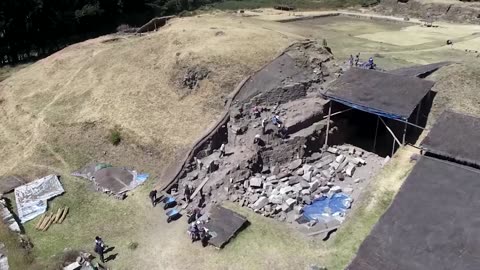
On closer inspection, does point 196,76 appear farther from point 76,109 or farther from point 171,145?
point 76,109

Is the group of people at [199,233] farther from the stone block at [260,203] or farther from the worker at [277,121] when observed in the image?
the worker at [277,121]

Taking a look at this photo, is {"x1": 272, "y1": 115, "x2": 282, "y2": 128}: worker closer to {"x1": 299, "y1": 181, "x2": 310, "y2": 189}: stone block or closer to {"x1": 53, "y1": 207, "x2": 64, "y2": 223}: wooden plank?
{"x1": 299, "y1": 181, "x2": 310, "y2": 189}: stone block

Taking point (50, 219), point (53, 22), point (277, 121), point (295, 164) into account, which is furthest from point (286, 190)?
point (53, 22)

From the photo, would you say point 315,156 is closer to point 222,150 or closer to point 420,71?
point 222,150

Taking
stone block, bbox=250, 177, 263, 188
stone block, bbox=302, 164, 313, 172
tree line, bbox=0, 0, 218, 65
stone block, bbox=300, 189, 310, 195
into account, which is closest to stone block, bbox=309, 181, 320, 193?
stone block, bbox=300, 189, 310, 195

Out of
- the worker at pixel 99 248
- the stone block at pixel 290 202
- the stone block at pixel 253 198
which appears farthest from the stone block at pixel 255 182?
the worker at pixel 99 248
